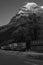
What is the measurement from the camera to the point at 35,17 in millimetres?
62156

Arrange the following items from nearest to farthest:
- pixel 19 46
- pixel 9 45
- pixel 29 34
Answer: pixel 19 46 < pixel 9 45 < pixel 29 34

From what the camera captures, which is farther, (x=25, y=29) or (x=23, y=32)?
(x=25, y=29)

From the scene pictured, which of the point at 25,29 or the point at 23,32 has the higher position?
the point at 25,29

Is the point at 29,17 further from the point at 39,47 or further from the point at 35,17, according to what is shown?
the point at 39,47

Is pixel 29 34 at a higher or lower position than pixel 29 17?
lower

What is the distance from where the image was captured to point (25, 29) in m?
56.1

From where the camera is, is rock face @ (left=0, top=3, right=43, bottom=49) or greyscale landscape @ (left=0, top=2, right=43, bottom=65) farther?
rock face @ (left=0, top=3, right=43, bottom=49)

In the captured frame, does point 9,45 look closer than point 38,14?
Yes

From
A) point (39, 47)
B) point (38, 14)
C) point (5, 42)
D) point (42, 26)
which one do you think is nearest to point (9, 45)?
point (5, 42)

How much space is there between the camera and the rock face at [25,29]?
54.7m

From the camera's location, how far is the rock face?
2153 inches

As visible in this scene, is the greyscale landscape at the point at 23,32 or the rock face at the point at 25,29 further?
the rock face at the point at 25,29

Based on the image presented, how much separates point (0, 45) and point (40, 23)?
26785 mm

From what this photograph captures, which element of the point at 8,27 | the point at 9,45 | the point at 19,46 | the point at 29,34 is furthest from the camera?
the point at 8,27
